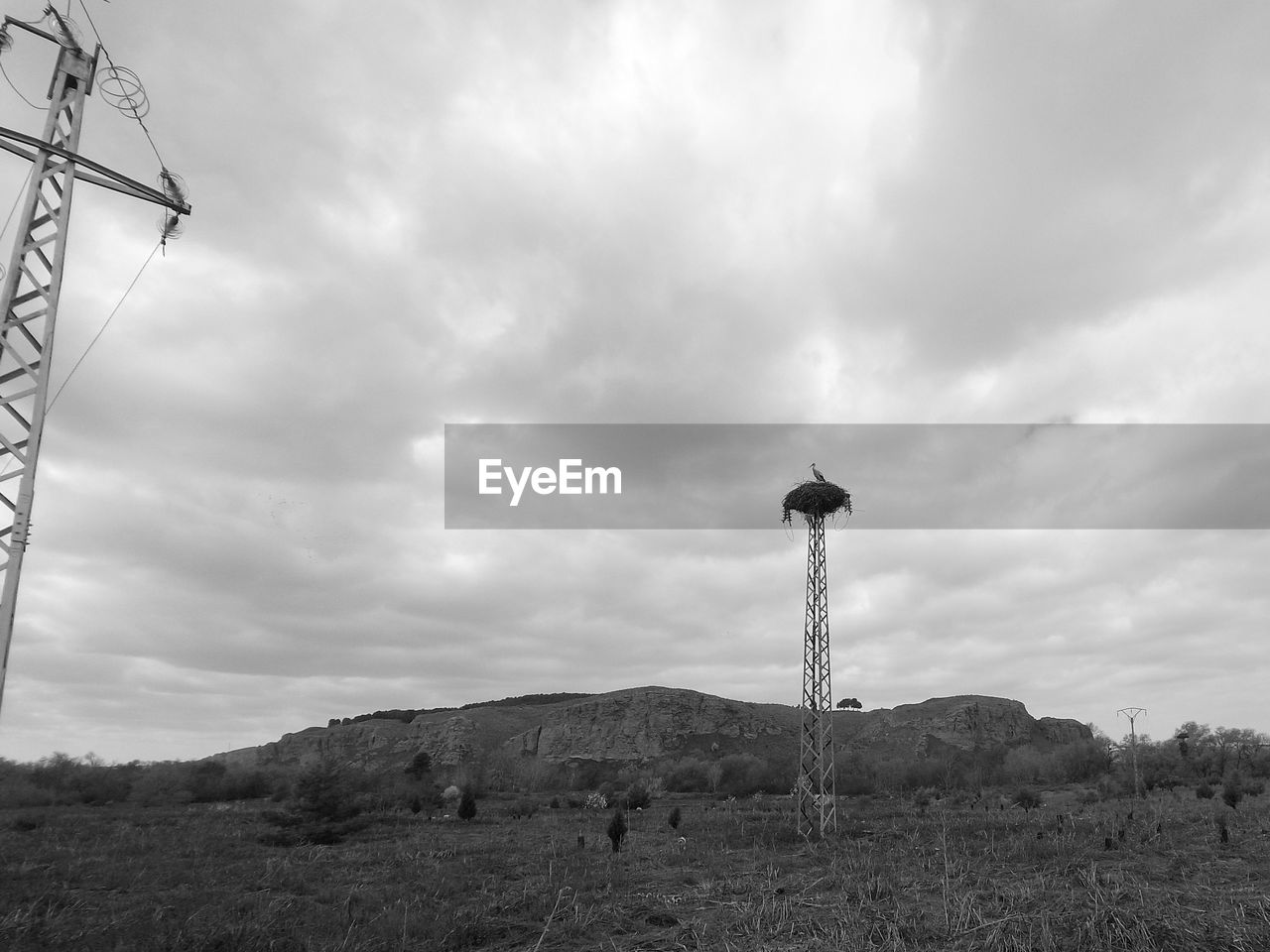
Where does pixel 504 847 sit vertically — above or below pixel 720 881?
below

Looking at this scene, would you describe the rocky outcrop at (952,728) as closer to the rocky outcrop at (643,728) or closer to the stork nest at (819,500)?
the rocky outcrop at (643,728)

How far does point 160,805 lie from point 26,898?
5835cm

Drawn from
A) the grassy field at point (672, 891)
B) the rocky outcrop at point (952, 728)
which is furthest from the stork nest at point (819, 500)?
the rocky outcrop at point (952, 728)

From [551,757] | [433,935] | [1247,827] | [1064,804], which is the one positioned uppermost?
[433,935]

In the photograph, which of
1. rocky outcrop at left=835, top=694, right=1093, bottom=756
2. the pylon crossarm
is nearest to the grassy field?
the pylon crossarm

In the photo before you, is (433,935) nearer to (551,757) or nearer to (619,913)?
(619,913)

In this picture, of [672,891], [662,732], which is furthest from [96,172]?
[662,732]

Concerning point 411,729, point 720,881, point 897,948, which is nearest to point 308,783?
point 720,881

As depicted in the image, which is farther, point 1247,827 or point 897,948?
point 1247,827

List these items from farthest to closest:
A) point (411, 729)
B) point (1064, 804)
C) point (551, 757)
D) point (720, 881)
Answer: point (411, 729), point (551, 757), point (1064, 804), point (720, 881)

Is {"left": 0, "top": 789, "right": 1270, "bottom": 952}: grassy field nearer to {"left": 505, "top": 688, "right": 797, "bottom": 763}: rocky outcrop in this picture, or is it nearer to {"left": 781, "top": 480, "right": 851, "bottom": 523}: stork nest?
{"left": 781, "top": 480, "right": 851, "bottom": 523}: stork nest

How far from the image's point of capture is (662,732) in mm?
122125

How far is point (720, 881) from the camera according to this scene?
16516mm

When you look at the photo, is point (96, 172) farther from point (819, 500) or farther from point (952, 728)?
point (952, 728)
